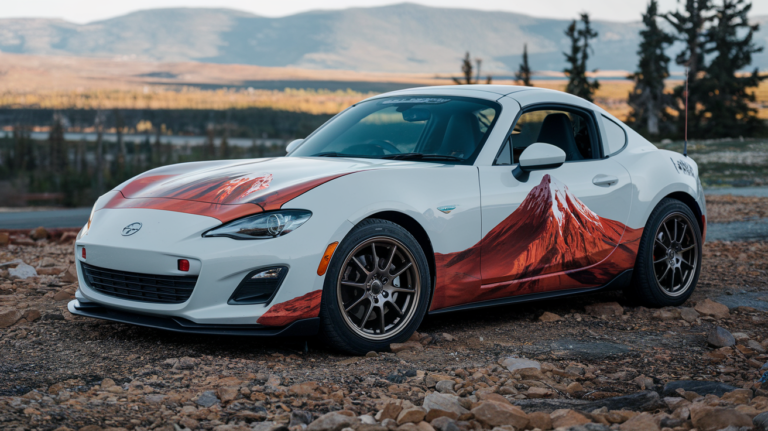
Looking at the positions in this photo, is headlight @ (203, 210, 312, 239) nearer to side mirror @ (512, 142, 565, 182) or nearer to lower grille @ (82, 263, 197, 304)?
lower grille @ (82, 263, 197, 304)

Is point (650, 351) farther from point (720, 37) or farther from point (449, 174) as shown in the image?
point (720, 37)

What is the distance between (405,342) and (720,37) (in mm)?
76567

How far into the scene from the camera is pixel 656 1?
3177 inches

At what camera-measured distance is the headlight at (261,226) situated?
3926 mm

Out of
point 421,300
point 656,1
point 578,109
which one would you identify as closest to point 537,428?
point 421,300

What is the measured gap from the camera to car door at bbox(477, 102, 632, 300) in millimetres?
4824

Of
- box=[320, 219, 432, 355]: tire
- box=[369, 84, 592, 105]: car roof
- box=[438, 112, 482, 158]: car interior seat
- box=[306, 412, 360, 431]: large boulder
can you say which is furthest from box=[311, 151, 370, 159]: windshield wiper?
box=[306, 412, 360, 431]: large boulder

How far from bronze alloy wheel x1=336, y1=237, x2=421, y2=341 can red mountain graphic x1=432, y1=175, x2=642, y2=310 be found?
0.23 metres

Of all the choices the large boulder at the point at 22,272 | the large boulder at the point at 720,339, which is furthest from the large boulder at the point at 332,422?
the large boulder at the point at 22,272

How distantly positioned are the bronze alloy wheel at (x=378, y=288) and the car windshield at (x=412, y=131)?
34.5 inches

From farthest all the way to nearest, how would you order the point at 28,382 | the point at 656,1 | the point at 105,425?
1. the point at 656,1
2. the point at 28,382
3. the point at 105,425

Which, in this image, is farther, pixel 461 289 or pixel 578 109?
pixel 578 109

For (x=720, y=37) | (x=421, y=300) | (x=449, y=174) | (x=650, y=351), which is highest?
(x=720, y=37)

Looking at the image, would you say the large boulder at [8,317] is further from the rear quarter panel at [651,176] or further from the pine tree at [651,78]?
the pine tree at [651,78]
